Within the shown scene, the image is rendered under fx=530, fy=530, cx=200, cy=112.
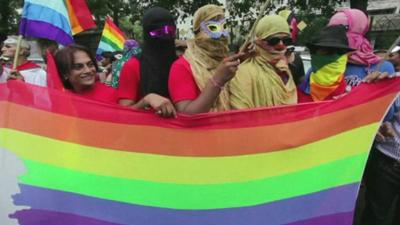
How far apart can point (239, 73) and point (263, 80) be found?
0.47 ft

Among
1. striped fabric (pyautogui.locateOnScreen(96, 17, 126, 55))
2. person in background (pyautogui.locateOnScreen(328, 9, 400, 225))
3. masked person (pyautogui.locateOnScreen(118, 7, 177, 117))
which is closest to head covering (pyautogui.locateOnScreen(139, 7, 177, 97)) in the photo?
masked person (pyautogui.locateOnScreen(118, 7, 177, 117))

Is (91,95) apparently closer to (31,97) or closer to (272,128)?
(31,97)

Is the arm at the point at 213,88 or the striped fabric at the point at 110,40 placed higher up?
the arm at the point at 213,88

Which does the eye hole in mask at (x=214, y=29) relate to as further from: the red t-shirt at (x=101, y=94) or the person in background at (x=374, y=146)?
the person in background at (x=374, y=146)

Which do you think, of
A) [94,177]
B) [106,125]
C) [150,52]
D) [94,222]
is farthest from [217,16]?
[94,222]

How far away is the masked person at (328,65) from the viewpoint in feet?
11.3

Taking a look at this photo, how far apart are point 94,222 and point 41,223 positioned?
0.27 m

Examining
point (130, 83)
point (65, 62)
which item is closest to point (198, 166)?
point (130, 83)


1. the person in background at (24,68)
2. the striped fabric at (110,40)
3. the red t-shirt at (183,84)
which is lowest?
the striped fabric at (110,40)

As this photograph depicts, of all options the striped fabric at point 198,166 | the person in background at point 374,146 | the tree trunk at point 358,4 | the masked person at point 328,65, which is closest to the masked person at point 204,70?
the striped fabric at point 198,166

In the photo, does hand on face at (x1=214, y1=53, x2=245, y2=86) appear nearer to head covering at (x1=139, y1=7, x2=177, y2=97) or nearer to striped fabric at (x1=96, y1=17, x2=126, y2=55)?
head covering at (x1=139, y1=7, x2=177, y2=97)

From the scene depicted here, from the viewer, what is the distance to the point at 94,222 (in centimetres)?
271

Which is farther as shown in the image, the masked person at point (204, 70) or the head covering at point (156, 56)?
the head covering at point (156, 56)

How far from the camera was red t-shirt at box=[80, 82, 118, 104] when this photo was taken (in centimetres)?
337
